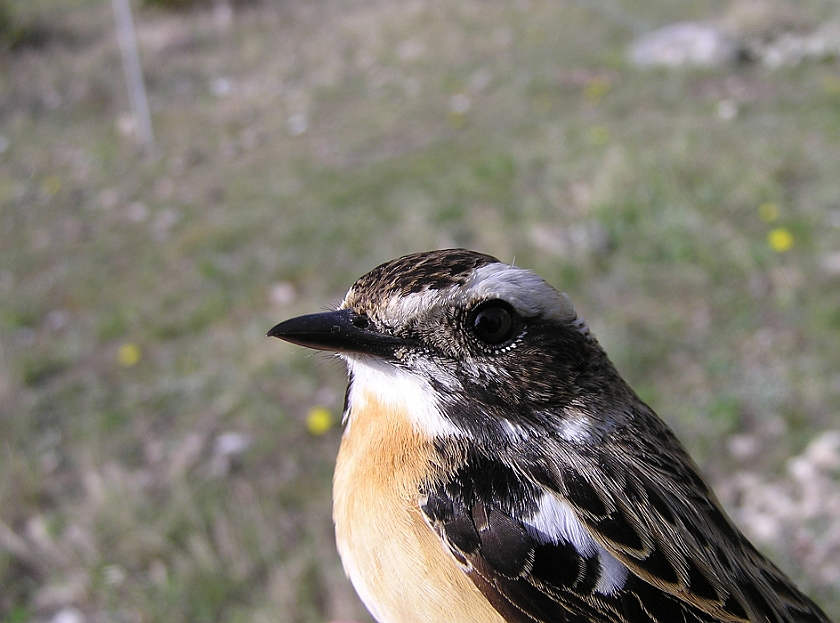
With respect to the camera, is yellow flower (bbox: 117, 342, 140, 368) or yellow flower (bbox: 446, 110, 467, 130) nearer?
yellow flower (bbox: 117, 342, 140, 368)

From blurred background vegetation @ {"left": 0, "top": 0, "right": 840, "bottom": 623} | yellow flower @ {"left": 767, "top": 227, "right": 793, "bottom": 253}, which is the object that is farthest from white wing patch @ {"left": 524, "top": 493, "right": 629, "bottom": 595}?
yellow flower @ {"left": 767, "top": 227, "right": 793, "bottom": 253}

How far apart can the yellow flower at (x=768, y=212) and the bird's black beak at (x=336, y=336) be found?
537 centimetres

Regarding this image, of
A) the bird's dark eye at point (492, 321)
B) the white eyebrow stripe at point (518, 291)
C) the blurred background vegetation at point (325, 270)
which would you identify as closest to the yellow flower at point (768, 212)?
the blurred background vegetation at point (325, 270)

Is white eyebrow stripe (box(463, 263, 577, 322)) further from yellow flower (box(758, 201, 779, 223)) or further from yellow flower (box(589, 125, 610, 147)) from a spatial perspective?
yellow flower (box(589, 125, 610, 147))

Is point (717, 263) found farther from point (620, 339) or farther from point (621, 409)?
point (621, 409)

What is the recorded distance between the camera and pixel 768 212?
6230 millimetres

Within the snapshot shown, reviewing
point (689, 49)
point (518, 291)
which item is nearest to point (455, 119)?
point (689, 49)

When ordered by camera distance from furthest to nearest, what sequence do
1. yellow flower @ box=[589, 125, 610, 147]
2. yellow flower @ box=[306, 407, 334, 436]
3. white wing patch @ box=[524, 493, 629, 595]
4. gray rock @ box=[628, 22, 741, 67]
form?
gray rock @ box=[628, 22, 741, 67] < yellow flower @ box=[589, 125, 610, 147] < yellow flower @ box=[306, 407, 334, 436] < white wing patch @ box=[524, 493, 629, 595]

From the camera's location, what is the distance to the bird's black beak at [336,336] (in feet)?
6.20

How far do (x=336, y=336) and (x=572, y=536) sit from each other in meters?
0.82

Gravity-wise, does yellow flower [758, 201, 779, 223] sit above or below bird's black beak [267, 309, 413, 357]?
above

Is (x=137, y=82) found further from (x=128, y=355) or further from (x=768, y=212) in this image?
(x=768, y=212)

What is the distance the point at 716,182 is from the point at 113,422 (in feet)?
19.3

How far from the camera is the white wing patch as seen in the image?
5.80ft
